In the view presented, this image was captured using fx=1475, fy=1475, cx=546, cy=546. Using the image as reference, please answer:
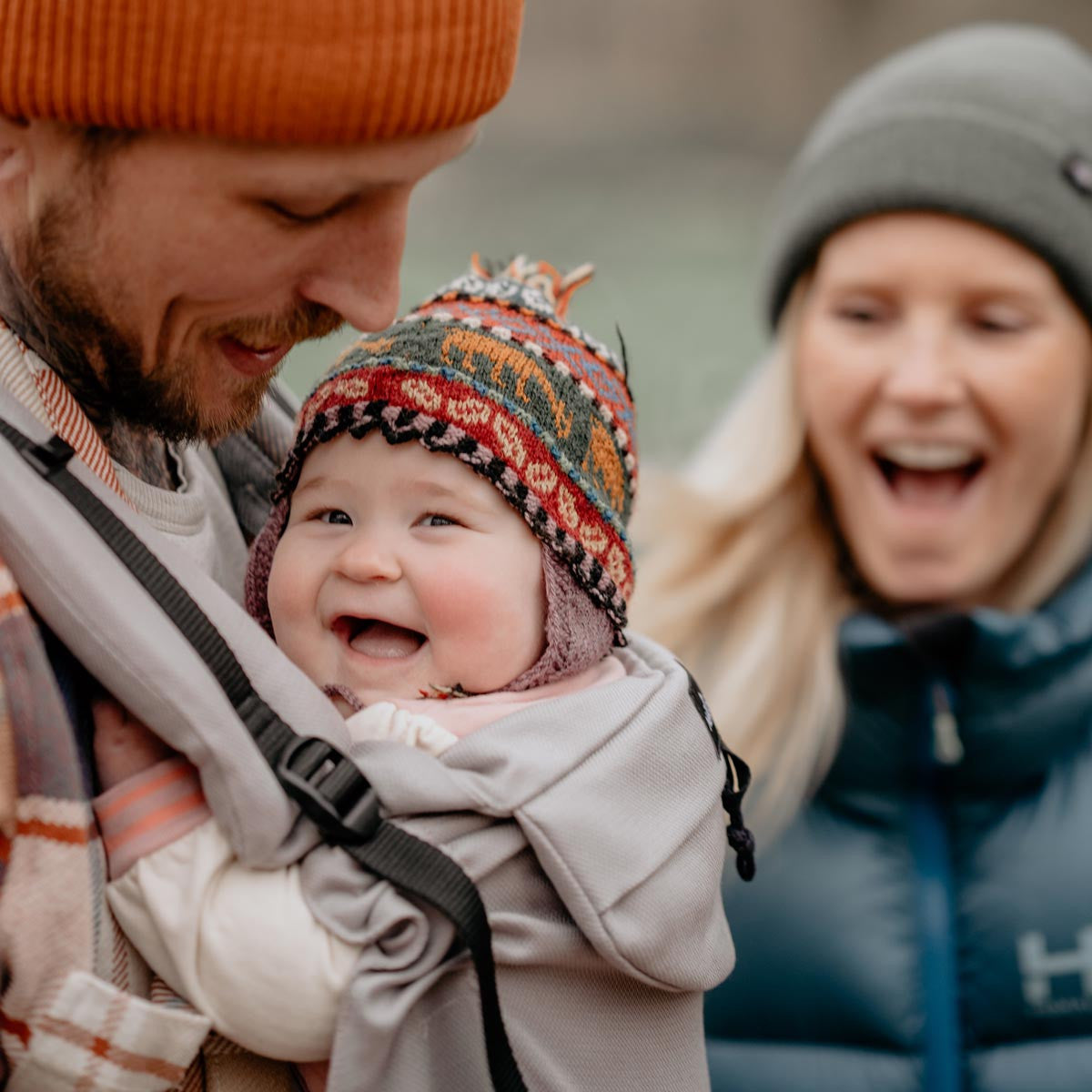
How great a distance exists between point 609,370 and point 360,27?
54 cm

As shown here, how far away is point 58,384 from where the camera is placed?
1.29m

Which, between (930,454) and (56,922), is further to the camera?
(930,454)

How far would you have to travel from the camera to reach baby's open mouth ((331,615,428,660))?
145cm

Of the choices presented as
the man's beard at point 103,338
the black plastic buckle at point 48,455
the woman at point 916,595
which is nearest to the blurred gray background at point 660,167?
the woman at point 916,595

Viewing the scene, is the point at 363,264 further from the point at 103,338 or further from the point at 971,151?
the point at 971,151

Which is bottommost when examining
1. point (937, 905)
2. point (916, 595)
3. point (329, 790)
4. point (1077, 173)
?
point (329, 790)

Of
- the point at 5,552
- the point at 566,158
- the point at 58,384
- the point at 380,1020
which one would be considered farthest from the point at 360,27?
the point at 566,158

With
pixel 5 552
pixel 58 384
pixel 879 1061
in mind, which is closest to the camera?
pixel 5 552

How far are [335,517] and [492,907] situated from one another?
1.49 feet

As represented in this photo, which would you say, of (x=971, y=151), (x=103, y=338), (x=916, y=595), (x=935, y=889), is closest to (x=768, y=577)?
(x=916, y=595)

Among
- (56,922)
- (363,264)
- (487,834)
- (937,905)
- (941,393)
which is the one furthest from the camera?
(941,393)

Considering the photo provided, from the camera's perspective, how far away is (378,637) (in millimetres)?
1472

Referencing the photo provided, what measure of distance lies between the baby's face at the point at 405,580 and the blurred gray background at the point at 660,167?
278cm

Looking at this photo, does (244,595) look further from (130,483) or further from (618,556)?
(618,556)
